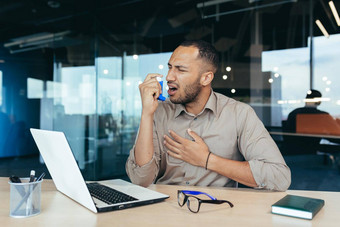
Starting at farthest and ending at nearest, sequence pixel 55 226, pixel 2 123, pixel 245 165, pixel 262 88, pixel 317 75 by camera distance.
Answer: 1. pixel 2 123
2. pixel 262 88
3. pixel 317 75
4. pixel 245 165
5. pixel 55 226

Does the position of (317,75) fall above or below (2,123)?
above

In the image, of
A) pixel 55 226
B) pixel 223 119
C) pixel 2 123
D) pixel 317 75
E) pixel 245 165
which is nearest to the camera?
pixel 55 226

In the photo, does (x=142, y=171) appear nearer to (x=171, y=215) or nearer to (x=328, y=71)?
(x=171, y=215)

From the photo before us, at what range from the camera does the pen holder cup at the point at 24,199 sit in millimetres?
971

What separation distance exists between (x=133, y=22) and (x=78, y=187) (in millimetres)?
4563

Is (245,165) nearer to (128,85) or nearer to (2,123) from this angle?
(128,85)

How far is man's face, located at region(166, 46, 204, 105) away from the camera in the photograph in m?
1.68

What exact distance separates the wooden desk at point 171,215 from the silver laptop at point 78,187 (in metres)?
0.03

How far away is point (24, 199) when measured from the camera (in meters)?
0.99

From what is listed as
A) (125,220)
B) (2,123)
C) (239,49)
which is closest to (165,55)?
(239,49)

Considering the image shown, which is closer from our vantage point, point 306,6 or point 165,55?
point 306,6

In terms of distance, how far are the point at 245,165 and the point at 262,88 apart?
116 inches

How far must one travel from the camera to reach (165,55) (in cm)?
495

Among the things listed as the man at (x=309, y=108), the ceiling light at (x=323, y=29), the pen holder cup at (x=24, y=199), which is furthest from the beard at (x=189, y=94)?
the ceiling light at (x=323, y=29)
